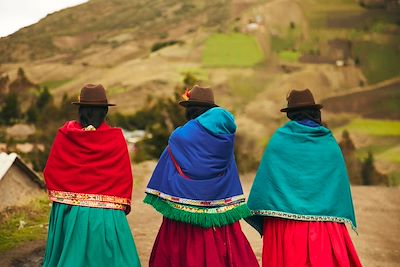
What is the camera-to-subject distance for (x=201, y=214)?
478 centimetres

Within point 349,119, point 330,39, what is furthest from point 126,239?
point 330,39

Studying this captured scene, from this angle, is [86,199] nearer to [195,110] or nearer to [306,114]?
[195,110]

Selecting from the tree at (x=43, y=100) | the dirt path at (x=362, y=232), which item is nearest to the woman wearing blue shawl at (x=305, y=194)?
the dirt path at (x=362, y=232)

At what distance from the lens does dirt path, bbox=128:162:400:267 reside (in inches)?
313

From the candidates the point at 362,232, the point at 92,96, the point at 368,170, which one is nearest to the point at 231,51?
the point at 368,170

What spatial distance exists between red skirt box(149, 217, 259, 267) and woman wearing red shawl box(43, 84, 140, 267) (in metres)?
0.35

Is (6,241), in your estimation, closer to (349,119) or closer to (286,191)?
(286,191)

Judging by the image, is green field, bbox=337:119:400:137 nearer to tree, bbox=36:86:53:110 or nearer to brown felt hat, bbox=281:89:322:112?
tree, bbox=36:86:53:110

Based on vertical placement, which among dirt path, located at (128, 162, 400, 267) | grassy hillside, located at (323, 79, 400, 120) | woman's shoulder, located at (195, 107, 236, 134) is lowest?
grassy hillside, located at (323, 79, 400, 120)

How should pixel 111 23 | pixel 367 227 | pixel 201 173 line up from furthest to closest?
pixel 111 23, pixel 367 227, pixel 201 173

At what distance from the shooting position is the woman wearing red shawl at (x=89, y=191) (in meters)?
4.50

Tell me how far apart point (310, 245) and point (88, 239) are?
5.26 ft

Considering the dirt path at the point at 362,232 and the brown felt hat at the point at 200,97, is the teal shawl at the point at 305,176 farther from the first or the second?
the dirt path at the point at 362,232

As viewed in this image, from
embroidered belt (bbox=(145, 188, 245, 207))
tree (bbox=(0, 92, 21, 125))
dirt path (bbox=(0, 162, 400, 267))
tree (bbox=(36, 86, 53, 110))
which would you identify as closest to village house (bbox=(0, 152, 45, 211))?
dirt path (bbox=(0, 162, 400, 267))
